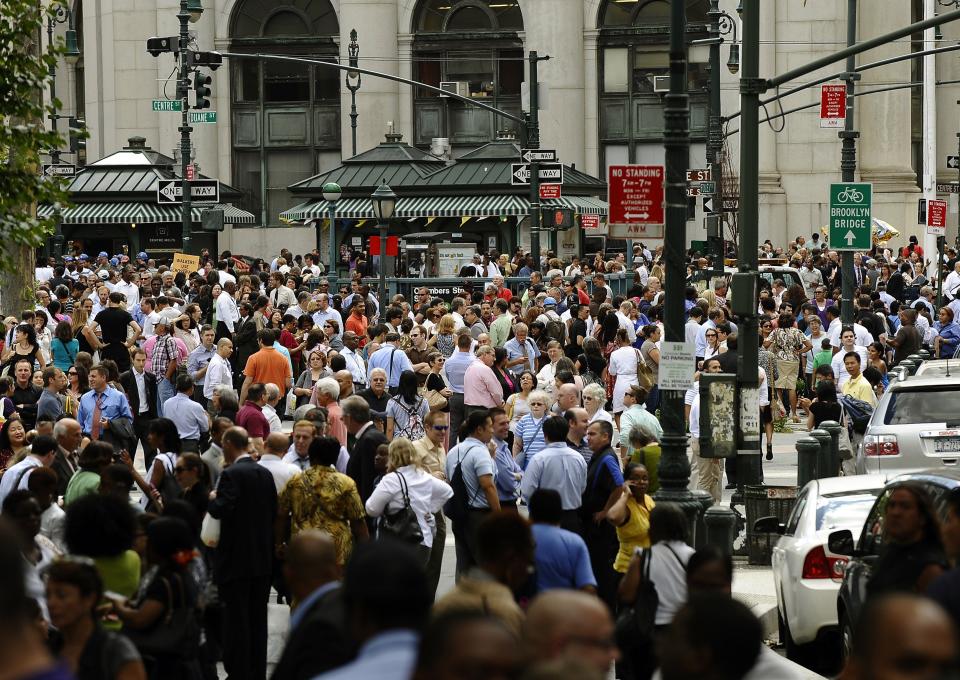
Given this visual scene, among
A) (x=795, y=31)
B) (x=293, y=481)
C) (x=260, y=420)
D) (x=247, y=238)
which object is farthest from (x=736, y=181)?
(x=293, y=481)

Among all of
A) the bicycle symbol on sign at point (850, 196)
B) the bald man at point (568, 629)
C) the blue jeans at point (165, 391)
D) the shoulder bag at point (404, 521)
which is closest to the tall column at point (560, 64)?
the bicycle symbol on sign at point (850, 196)

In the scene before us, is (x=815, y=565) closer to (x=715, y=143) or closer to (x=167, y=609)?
(x=167, y=609)

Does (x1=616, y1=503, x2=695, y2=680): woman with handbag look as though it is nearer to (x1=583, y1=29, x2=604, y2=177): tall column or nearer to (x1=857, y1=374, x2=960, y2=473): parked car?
(x1=857, y1=374, x2=960, y2=473): parked car

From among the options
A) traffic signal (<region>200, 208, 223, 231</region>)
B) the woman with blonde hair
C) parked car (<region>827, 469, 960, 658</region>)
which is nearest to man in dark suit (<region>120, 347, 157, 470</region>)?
the woman with blonde hair

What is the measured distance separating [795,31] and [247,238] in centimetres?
2106

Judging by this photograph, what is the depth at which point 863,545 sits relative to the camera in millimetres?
10328

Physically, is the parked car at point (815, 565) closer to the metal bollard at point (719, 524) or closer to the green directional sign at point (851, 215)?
the metal bollard at point (719, 524)

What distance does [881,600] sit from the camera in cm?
465

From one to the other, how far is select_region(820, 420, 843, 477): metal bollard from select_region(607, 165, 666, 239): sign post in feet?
11.4

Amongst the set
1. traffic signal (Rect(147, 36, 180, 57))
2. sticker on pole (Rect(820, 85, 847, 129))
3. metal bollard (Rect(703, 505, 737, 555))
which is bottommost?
metal bollard (Rect(703, 505, 737, 555))

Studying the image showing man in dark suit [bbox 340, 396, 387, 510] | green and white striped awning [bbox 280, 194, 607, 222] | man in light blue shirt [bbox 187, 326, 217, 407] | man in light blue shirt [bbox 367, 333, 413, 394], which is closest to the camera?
man in dark suit [bbox 340, 396, 387, 510]

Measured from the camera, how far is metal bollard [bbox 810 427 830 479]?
1775 centimetres

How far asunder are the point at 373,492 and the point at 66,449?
7.93ft

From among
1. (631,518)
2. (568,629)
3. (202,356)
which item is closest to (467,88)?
(202,356)
